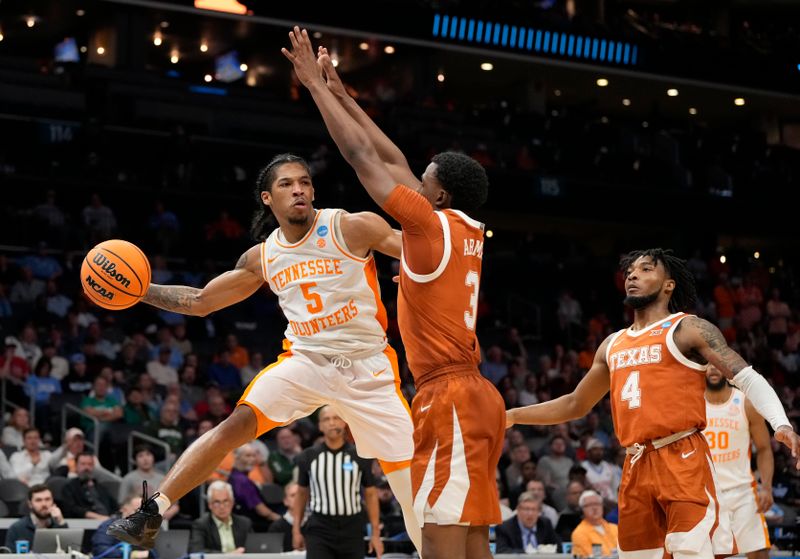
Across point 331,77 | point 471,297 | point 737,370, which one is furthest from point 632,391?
point 331,77

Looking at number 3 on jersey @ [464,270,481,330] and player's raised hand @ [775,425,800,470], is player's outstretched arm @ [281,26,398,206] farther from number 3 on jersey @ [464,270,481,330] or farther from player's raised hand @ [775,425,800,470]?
player's raised hand @ [775,425,800,470]

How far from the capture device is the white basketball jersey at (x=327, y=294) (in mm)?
6734

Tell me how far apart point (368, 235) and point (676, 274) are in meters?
1.83

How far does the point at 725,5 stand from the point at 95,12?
1544 centimetres

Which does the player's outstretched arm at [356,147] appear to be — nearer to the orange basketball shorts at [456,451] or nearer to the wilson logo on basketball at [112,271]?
the orange basketball shorts at [456,451]

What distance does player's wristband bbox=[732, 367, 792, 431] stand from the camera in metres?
→ 6.13

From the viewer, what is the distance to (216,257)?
1988 centimetres

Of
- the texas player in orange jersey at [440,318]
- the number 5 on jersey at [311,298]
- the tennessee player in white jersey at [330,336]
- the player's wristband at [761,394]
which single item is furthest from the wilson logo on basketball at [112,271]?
the player's wristband at [761,394]

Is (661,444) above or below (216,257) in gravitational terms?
below

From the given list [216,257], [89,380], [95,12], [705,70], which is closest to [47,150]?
[216,257]

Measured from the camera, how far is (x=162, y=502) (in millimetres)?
6266

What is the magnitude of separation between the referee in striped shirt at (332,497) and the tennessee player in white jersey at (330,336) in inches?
118

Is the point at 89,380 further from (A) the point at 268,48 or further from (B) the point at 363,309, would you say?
(A) the point at 268,48

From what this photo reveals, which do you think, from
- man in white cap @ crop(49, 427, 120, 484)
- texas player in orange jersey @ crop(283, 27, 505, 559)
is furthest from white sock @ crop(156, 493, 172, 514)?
man in white cap @ crop(49, 427, 120, 484)
